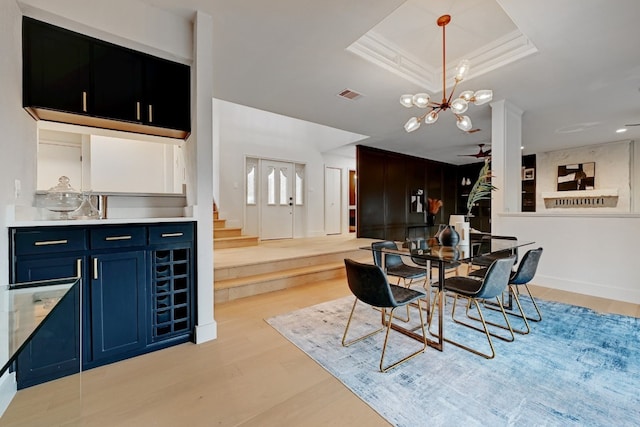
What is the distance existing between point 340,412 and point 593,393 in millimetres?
1528

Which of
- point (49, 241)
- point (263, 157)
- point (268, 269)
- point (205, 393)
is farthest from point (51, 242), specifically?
point (263, 157)

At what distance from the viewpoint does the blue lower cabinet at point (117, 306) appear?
1.99 metres

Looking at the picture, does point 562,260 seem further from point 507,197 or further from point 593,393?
point 593,393

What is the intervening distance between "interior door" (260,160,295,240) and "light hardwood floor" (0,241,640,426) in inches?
181

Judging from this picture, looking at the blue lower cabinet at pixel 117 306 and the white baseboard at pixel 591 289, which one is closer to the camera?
the blue lower cabinet at pixel 117 306

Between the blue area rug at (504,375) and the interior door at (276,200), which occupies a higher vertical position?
the interior door at (276,200)

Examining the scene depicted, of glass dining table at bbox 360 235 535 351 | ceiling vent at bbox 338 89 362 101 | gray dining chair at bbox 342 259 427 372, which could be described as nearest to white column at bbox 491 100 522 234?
glass dining table at bbox 360 235 535 351

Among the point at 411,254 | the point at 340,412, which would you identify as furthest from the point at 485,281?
the point at 340,412

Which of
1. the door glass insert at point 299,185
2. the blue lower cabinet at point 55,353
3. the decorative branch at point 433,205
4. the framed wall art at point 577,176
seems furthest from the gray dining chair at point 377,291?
the framed wall art at point 577,176

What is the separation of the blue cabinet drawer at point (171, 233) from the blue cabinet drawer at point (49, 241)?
420 mm

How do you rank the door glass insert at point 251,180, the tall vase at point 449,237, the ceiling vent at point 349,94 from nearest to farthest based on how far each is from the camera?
the tall vase at point 449,237 < the ceiling vent at point 349,94 < the door glass insert at point 251,180

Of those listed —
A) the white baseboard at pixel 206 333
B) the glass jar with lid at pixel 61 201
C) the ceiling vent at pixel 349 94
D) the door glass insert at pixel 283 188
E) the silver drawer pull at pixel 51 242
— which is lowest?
the white baseboard at pixel 206 333

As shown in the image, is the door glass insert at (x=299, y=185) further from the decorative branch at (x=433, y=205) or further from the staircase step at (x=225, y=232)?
the decorative branch at (x=433, y=205)

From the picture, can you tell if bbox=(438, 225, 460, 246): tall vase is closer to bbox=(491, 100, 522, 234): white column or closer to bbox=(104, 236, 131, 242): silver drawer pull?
bbox=(491, 100, 522, 234): white column
